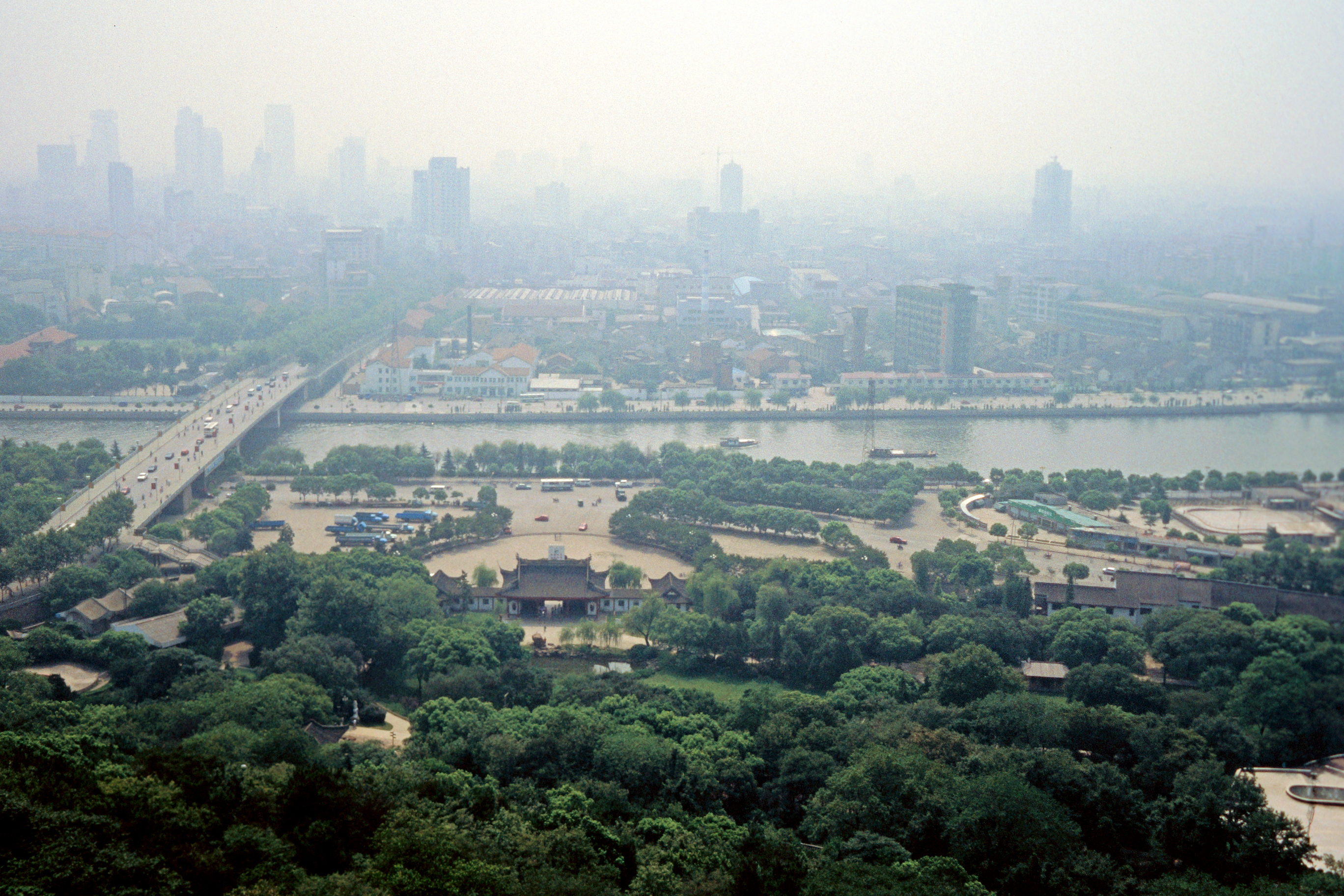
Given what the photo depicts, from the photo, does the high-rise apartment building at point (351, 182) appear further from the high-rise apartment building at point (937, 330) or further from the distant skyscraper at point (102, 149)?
the high-rise apartment building at point (937, 330)

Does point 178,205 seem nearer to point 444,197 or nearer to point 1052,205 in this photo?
point 444,197

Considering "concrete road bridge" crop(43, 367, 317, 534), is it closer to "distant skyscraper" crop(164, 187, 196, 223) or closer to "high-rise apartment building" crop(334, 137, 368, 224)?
"distant skyscraper" crop(164, 187, 196, 223)

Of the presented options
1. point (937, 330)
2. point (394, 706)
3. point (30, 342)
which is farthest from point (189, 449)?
point (937, 330)

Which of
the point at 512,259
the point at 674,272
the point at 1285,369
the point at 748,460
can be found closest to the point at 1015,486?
the point at 748,460

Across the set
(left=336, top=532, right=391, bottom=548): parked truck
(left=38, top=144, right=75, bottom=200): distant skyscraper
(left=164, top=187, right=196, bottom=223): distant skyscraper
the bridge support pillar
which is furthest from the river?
(left=164, top=187, right=196, bottom=223): distant skyscraper

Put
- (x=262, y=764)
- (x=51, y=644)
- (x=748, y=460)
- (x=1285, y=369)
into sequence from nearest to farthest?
1. (x=262, y=764)
2. (x=51, y=644)
3. (x=1285, y=369)
4. (x=748, y=460)

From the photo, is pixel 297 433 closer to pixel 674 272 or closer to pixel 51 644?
pixel 51 644

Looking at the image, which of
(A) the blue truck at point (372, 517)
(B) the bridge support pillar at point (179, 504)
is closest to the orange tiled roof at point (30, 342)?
(B) the bridge support pillar at point (179, 504)
